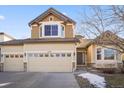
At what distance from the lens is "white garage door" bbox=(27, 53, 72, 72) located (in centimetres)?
3288

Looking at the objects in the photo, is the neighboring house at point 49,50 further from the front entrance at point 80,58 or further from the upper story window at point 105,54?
the front entrance at point 80,58

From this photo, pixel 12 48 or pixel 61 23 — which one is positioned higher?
pixel 61 23

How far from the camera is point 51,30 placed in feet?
114

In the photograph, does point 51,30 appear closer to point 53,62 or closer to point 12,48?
point 53,62

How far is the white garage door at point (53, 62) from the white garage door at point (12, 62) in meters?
2.37

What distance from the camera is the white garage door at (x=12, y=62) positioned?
1375 inches

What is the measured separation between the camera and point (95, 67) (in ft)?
117

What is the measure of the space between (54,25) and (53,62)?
4.28 meters

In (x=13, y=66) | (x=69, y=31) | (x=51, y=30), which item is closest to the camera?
(x=51, y=30)

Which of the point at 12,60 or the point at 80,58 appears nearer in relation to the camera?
the point at 12,60

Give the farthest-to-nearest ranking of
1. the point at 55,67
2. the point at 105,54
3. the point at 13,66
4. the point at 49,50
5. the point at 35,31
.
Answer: the point at 105,54 < the point at 35,31 < the point at 13,66 < the point at 49,50 < the point at 55,67

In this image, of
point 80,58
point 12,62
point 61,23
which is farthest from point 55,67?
point 80,58

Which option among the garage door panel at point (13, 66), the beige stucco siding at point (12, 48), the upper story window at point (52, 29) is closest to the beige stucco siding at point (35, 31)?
the upper story window at point (52, 29)
